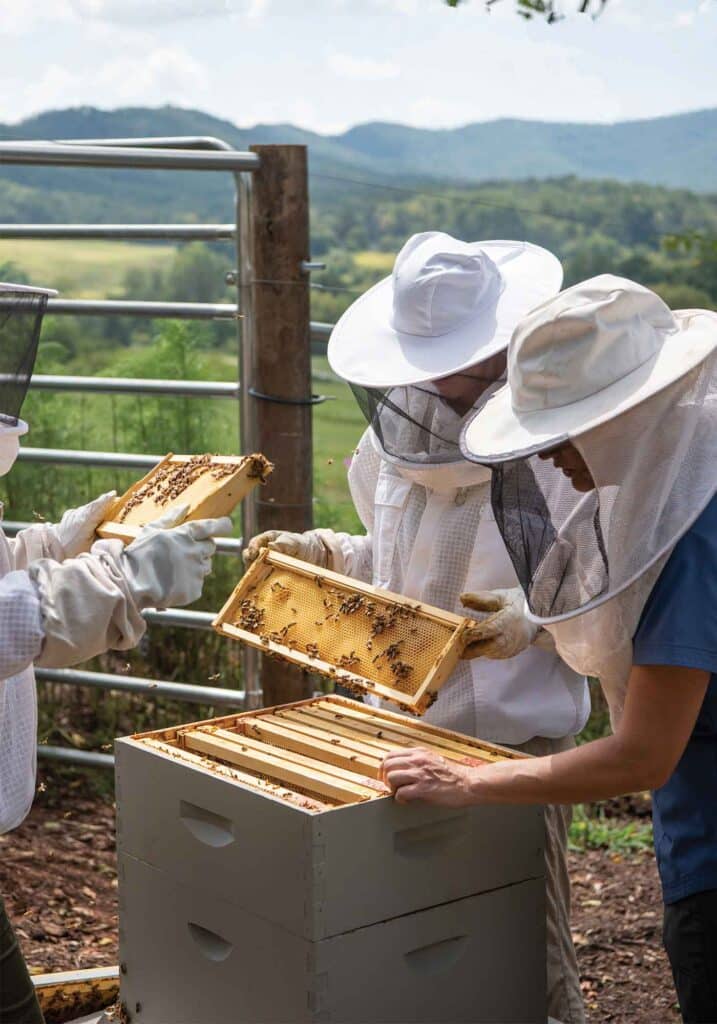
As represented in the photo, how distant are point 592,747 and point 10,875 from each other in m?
2.84

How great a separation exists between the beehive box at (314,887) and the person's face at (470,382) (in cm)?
72

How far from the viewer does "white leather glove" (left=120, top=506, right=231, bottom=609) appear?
2268mm

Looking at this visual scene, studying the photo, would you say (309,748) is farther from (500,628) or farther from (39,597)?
(39,597)

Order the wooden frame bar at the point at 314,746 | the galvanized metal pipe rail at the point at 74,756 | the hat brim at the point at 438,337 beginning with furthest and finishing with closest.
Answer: the galvanized metal pipe rail at the point at 74,756 < the hat brim at the point at 438,337 < the wooden frame bar at the point at 314,746

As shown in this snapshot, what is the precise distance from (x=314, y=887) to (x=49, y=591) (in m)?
0.69

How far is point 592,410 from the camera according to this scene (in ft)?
6.27

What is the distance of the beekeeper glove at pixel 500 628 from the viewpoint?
2494mm

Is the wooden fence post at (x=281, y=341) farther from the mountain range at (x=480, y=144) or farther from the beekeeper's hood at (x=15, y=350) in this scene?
the mountain range at (x=480, y=144)

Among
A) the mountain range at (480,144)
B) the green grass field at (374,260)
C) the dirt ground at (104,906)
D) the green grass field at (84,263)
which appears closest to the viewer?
the dirt ground at (104,906)

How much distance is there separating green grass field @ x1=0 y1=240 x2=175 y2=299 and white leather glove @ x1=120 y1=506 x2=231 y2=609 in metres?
19.6

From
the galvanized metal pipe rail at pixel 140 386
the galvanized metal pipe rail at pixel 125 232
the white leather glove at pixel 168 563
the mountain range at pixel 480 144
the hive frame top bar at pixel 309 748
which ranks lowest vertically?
the hive frame top bar at pixel 309 748

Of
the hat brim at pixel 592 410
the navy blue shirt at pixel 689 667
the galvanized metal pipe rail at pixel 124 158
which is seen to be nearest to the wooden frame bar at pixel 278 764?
the navy blue shirt at pixel 689 667

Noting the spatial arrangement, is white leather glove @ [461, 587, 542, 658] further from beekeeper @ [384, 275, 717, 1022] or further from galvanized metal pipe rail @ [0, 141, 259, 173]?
galvanized metal pipe rail @ [0, 141, 259, 173]

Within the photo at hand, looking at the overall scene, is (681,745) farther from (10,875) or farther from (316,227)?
(316,227)
